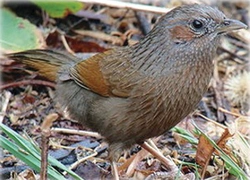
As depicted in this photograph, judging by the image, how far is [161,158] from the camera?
4.64 meters

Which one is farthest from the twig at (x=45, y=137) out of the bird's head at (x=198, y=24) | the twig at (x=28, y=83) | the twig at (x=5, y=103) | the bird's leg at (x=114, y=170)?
the twig at (x=28, y=83)

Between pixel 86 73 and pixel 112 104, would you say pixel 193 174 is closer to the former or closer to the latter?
pixel 112 104

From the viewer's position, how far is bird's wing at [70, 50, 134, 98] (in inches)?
179

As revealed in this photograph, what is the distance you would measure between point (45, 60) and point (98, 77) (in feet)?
1.91

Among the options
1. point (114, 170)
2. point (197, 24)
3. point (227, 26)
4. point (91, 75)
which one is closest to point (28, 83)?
point (91, 75)

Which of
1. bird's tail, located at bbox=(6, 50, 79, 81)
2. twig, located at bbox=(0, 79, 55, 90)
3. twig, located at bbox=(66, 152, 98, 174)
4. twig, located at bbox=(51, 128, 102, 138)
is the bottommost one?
twig, located at bbox=(66, 152, 98, 174)

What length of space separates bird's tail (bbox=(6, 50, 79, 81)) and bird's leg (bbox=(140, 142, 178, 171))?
83cm

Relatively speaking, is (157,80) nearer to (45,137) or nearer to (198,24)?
(198,24)

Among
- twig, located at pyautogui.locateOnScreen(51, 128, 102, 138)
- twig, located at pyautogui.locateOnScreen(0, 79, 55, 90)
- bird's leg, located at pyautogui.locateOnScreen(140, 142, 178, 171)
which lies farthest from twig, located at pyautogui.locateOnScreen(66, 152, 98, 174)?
twig, located at pyautogui.locateOnScreen(0, 79, 55, 90)

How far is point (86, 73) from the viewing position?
4762 mm

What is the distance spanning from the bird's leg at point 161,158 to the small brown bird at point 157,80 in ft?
0.34

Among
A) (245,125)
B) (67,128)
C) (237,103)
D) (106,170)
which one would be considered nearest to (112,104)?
(106,170)

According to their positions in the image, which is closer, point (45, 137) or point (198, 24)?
point (45, 137)

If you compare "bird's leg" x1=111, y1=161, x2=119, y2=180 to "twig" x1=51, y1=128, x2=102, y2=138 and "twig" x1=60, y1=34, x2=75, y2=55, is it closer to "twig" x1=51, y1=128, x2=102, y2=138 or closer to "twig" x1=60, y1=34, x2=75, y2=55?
"twig" x1=51, y1=128, x2=102, y2=138
